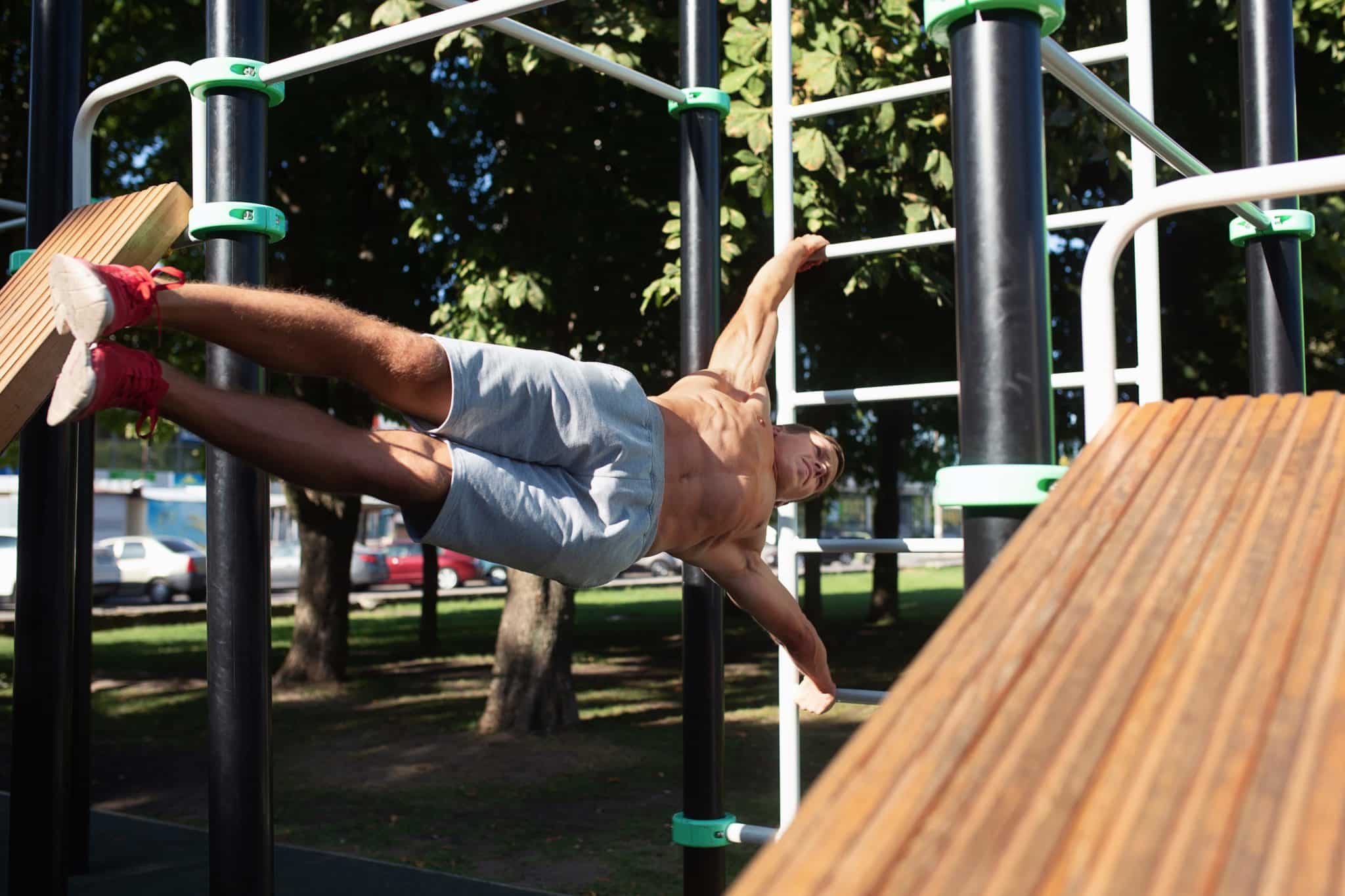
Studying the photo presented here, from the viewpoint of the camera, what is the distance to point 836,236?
648 cm

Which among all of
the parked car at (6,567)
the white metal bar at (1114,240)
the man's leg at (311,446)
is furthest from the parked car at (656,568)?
the white metal bar at (1114,240)

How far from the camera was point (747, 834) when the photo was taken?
Result: 3566mm

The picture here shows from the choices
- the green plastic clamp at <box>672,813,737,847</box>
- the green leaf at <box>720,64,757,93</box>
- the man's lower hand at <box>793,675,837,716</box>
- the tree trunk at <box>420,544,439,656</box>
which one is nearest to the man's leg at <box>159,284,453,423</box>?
the man's lower hand at <box>793,675,837,716</box>

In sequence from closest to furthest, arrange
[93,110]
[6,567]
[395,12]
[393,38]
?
[393,38] < [93,110] < [395,12] < [6,567]

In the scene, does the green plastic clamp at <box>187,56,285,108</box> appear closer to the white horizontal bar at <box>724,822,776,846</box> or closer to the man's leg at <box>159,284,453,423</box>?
the man's leg at <box>159,284,453,423</box>

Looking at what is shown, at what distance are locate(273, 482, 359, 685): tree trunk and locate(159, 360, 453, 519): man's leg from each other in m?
8.74

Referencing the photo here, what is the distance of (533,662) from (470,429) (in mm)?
6602

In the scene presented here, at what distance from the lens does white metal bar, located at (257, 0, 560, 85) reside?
2.59 m

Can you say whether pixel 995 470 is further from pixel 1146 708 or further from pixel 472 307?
pixel 472 307

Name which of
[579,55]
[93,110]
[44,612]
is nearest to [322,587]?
[44,612]

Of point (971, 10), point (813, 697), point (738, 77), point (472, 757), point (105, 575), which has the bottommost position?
point (472, 757)

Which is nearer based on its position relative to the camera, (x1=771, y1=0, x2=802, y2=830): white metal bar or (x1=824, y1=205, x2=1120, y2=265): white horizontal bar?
(x1=824, y1=205, x2=1120, y2=265): white horizontal bar

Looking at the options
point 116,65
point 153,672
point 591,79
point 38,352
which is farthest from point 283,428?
point 153,672

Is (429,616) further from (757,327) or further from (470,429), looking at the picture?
(470,429)
